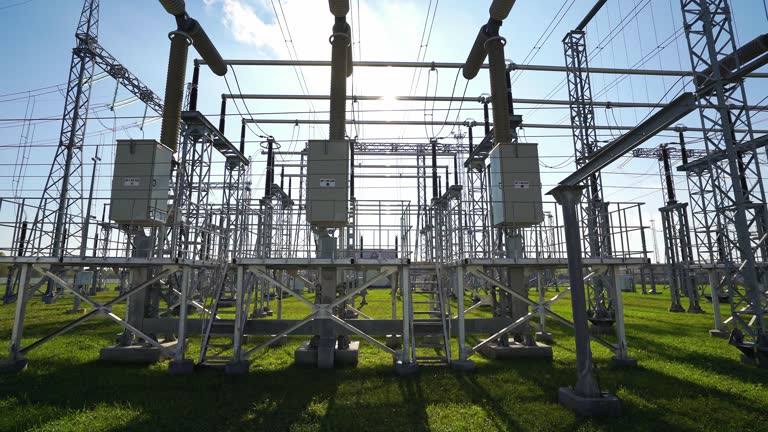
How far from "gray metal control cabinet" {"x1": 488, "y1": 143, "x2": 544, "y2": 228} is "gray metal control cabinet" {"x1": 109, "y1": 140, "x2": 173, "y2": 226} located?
798cm

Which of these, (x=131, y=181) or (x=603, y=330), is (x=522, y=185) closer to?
(x=603, y=330)

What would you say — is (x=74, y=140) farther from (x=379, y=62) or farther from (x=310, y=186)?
(x=310, y=186)

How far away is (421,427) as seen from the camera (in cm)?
551

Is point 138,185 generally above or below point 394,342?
above

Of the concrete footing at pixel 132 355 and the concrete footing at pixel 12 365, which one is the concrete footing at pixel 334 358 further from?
the concrete footing at pixel 12 365

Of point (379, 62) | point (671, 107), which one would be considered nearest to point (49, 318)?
point (379, 62)

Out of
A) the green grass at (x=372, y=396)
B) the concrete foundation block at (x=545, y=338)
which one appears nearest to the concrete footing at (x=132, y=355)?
the green grass at (x=372, y=396)

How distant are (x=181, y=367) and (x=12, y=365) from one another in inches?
145

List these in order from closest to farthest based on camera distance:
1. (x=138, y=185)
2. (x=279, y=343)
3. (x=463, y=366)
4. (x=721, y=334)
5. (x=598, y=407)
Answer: (x=598, y=407) < (x=463, y=366) < (x=138, y=185) < (x=279, y=343) < (x=721, y=334)

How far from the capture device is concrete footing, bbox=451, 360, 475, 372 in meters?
8.42

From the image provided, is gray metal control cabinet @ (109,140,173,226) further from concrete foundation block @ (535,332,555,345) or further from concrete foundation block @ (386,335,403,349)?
concrete foundation block @ (535,332,555,345)

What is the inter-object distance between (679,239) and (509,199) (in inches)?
799

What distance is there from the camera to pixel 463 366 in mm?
8453

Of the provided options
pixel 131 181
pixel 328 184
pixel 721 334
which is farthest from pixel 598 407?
pixel 721 334
